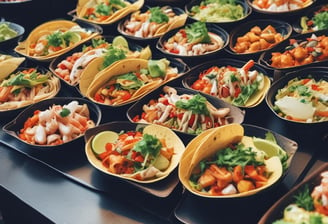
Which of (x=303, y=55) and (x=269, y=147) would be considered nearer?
(x=269, y=147)

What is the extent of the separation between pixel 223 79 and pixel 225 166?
963mm

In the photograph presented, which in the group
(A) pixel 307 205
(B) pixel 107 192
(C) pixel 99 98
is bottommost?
(B) pixel 107 192

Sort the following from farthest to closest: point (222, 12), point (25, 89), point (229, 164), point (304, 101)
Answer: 1. point (222, 12)
2. point (25, 89)
3. point (304, 101)
4. point (229, 164)

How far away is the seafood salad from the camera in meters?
2.83

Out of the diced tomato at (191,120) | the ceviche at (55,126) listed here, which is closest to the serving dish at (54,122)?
the ceviche at (55,126)

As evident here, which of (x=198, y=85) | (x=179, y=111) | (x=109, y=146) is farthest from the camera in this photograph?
(x=198, y=85)

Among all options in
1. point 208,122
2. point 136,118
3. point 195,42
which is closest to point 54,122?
point 136,118

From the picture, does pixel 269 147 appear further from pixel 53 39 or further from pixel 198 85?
pixel 53 39

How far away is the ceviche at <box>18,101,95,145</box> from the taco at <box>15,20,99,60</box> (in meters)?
0.90

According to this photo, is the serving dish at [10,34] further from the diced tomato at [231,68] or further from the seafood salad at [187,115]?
the diced tomato at [231,68]

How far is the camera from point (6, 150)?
3.06 meters

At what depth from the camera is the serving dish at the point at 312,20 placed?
12.2ft

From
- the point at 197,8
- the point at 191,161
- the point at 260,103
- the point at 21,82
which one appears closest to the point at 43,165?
the point at 21,82

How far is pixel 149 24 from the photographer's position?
403 centimetres
